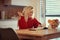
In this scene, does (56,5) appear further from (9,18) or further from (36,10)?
(9,18)

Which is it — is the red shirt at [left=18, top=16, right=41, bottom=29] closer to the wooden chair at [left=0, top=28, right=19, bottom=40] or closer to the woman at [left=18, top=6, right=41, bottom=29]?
the woman at [left=18, top=6, right=41, bottom=29]

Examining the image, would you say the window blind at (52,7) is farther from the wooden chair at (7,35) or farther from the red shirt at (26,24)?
the wooden chair at (7,35)

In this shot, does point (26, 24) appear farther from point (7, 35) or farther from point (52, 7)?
point (52, 7)

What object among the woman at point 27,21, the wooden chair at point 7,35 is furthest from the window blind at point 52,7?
the wooden chair at point 7,35

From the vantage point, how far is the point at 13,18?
17.9 ft

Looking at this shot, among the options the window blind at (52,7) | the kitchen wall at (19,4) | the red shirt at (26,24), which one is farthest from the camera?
the window blind at (52,7)

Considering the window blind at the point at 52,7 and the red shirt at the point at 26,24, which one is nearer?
the red shirt at the point at 26,24

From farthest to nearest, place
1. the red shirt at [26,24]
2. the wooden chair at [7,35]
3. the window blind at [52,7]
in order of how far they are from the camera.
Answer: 1. the window blind at [52,7]
2. the red shirt at [26,24]
3. the wooden chair at [7,35]

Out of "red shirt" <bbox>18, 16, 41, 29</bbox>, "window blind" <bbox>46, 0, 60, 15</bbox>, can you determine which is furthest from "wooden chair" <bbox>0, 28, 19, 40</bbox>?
"window blind" <bbox>46, 0, 60, 15</bbox>

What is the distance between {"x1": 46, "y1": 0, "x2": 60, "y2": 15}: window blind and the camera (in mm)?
5875

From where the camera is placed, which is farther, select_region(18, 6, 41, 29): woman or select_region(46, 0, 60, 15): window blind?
select_region(46, 0, 60, 15): window blind

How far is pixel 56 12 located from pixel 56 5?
10.3 inches

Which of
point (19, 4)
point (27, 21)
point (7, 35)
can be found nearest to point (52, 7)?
point (19, 4)

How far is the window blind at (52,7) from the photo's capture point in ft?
19.3
